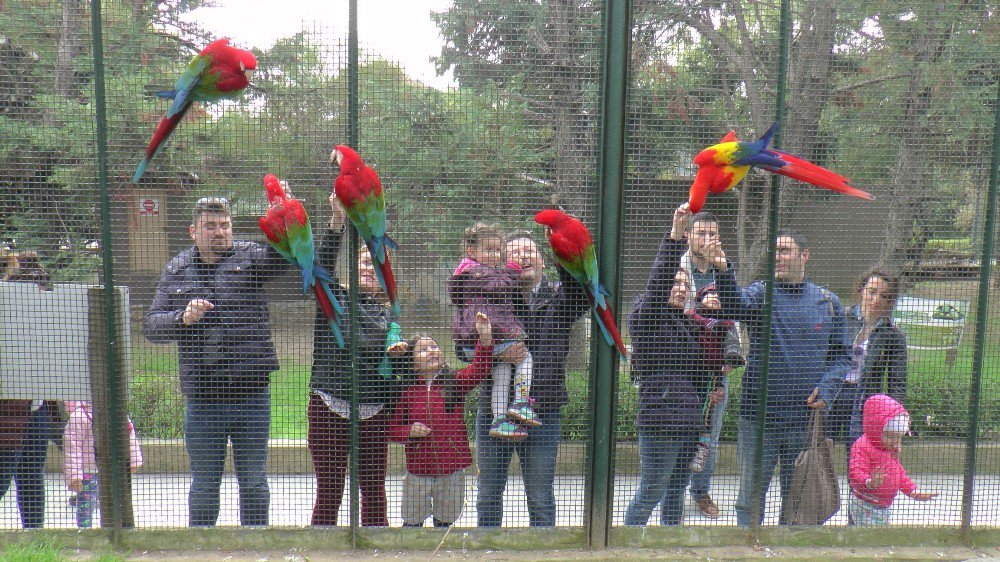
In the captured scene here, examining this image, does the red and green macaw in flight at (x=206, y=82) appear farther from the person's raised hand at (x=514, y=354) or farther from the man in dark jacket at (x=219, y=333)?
the person's raised hand at (x=514, y=354)

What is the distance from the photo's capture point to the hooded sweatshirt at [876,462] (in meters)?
2.96

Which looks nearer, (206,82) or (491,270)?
(206,82)

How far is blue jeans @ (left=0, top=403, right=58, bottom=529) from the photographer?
9.34 ft

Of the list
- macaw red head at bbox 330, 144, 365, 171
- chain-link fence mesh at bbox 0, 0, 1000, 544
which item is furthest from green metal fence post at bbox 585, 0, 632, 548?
macaw red head at bbox 330, 144, 365, 171

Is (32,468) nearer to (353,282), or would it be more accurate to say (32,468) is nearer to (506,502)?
(353,282)

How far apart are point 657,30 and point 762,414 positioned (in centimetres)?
166

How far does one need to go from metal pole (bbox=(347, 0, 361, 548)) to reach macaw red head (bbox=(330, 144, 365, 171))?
0.17m

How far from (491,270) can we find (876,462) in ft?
6.20

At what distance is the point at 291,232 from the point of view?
2.59 metres

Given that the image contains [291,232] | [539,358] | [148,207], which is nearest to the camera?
[291,232]

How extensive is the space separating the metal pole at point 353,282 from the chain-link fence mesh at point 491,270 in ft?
0.05

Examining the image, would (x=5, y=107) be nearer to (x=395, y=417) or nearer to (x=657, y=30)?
(x=395, y=417)

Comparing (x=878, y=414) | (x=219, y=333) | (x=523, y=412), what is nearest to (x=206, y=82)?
(x=219, y=333)

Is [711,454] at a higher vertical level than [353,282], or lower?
lower
